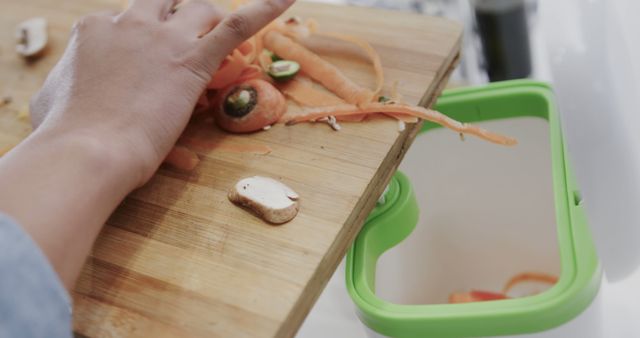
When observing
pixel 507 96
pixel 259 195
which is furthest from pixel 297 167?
pixel 507 96

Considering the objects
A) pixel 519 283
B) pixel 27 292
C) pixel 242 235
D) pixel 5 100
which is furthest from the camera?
pixel 519 283

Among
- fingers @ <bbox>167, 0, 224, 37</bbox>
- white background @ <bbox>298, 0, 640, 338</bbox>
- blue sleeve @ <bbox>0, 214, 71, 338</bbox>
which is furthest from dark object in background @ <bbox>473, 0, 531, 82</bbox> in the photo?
blue sleeve @ <bbox>0, 214, 71, 338</bbox>

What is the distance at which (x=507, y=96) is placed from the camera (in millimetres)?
876

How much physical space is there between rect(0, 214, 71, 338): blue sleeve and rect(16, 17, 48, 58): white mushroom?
0.46 m

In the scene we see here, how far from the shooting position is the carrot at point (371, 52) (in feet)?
2.60

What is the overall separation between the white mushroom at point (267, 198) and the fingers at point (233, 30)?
0.49ft

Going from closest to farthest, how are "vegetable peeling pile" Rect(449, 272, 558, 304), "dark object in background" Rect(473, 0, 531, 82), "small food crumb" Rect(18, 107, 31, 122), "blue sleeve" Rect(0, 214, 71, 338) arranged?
1. "blue sleeve" Rect(0, 214, 71, 338)
2. "small food crumb" Rect(18, 107, 31, 122)
3. "vegetable peeling pile" Rect(449, 272, 558, 304)
4. "dark object in background" Rect(473, 0, 531, 82)

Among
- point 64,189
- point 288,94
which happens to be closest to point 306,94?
point 288,94

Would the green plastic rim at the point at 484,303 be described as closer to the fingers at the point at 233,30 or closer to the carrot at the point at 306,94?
the carrot at the point at 306,94

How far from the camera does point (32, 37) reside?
98 centimetres

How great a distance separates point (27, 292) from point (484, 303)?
1.28 ft

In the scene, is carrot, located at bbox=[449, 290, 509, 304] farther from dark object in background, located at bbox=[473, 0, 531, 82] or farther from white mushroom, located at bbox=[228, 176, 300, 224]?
dark object in background, located at bbox=[473, 0, 531, 82]

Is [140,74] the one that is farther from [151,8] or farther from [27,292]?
[27,292]

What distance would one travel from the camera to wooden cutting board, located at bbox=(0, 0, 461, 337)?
1.97 ft
